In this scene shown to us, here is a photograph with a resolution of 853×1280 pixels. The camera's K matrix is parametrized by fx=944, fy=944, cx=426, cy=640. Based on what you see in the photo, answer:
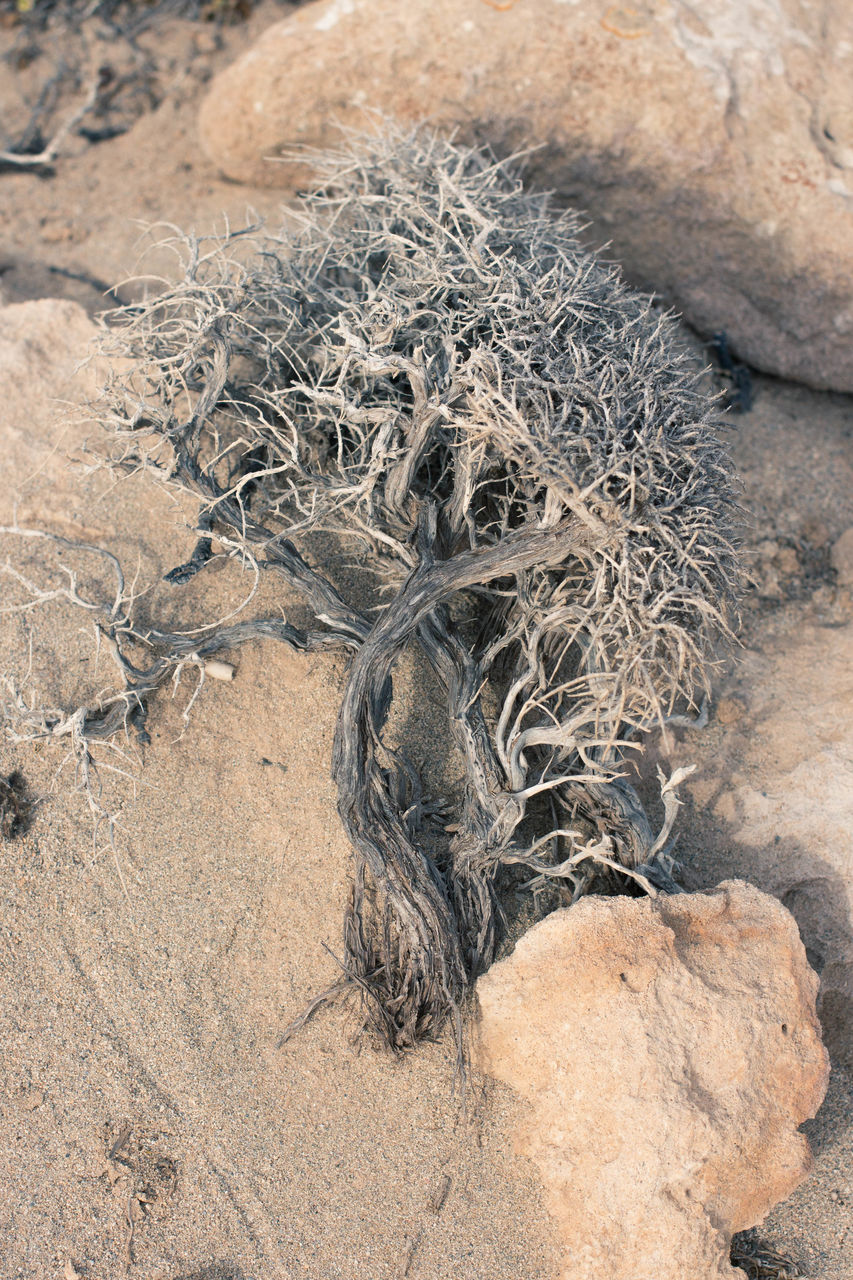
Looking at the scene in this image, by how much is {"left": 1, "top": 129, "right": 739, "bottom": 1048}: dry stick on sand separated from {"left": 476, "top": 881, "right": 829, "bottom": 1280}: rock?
21 centimetres

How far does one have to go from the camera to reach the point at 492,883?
2541 mm

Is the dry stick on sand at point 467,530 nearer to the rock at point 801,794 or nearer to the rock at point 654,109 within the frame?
the rock at point 801,794

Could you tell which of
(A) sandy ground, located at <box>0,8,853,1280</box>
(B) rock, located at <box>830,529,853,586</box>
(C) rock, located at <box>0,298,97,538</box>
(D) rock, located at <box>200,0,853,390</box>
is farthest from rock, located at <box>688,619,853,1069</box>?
(C) rock, located at <box>0,298,97,538</box>

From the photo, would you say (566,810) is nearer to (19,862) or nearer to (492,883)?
(492,883)

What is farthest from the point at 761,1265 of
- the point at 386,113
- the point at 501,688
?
the point at 386,113

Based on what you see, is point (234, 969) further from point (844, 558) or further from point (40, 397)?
point (844, 558)

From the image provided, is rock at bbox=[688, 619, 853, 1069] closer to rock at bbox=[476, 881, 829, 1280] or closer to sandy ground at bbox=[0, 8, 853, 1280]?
sandy ground at bbox=[0, 8, 853, 1280]

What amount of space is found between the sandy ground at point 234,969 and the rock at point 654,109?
5.06 feet

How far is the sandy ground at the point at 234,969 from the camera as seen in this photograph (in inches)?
87.5

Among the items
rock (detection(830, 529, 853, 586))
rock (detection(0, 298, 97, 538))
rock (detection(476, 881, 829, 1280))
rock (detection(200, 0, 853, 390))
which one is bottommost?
rock (detection(476, 881, 829, 1280))

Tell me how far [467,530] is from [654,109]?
2.14 m

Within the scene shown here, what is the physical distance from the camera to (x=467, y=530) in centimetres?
260

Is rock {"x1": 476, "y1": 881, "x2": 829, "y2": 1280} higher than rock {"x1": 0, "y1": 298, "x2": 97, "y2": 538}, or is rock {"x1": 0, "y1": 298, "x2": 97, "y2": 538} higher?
rock {"x1": 0, "y1": 298, "x2": 97, "y2": 538}

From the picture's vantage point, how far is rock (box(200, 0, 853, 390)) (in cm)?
362
